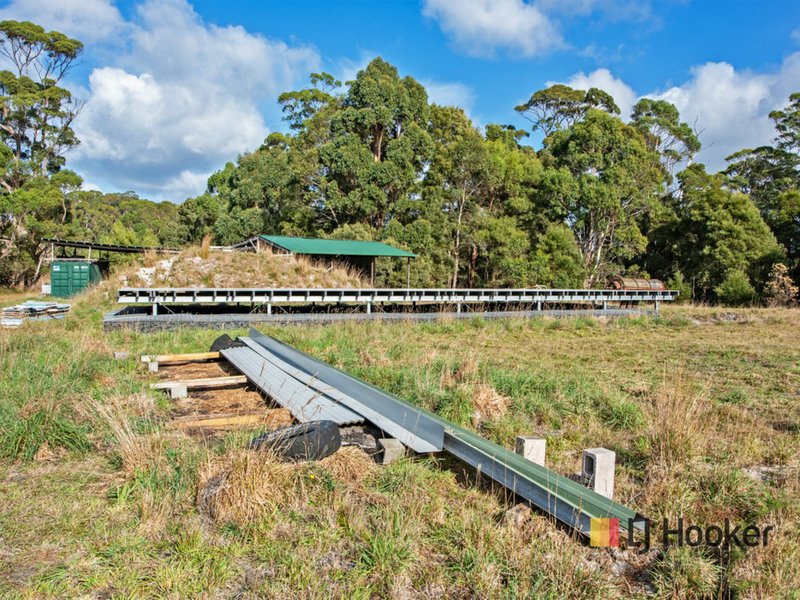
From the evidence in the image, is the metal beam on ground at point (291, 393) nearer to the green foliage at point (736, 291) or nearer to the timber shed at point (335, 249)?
the timber shed at point (335, 249)

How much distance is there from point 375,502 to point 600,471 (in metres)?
1.47

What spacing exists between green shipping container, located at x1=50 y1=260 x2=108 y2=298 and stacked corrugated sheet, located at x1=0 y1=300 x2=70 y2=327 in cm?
1164

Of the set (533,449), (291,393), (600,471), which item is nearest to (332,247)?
(291,393)

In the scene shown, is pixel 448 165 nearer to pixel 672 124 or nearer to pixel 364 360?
pixel 672 124

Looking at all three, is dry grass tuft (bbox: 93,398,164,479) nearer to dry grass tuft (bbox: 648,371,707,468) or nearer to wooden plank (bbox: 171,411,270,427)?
wooden plank (bbox: 171,411,270,427)

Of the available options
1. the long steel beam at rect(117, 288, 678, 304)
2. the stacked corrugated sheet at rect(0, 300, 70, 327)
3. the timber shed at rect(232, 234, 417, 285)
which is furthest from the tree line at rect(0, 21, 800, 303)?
the stacked corrugated sheet at rect(0, 300, 70, 327)

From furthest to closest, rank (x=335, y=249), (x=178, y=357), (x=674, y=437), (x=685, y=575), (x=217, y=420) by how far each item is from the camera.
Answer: (x=335, y=249) < (x=178, y=357) < (x=217, y=420) < (x=674, y=437) < (x=685, y=575)

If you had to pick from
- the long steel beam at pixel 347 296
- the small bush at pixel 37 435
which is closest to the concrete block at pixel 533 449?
the small bush at pixel 37 435

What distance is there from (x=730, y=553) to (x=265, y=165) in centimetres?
3845

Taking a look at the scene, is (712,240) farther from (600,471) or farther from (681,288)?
(600,471)

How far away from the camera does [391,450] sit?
13.6ft

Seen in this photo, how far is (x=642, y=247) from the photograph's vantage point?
30.4 meters

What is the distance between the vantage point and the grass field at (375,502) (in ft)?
8.32

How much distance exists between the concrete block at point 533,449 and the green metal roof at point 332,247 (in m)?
18.6
